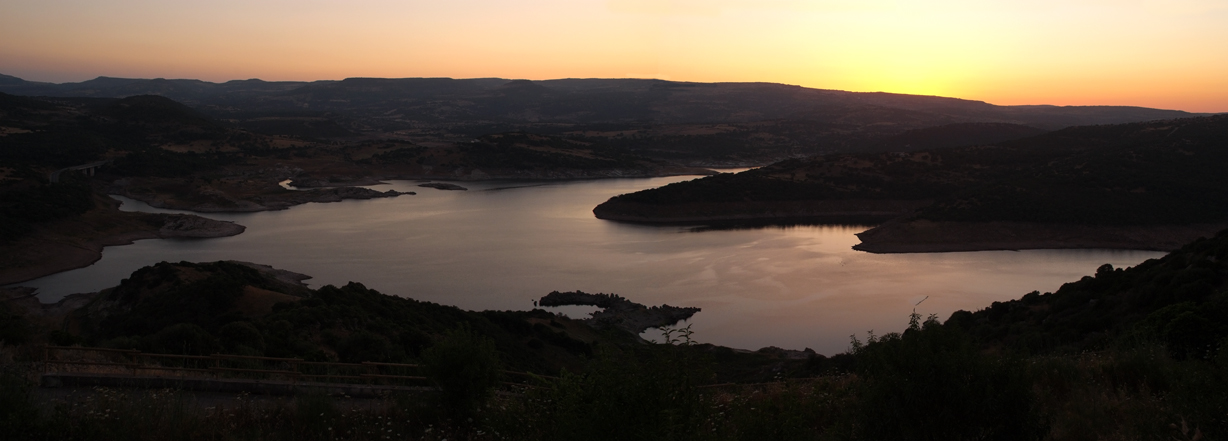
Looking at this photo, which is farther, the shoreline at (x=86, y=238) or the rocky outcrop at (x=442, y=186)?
the rocky outcrop at (x=442, y=186)

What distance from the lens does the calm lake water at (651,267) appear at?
1175 inches

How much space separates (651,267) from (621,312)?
9.42 metres

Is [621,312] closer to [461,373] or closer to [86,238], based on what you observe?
[461,373]

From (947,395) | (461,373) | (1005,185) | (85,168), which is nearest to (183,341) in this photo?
(461,373)

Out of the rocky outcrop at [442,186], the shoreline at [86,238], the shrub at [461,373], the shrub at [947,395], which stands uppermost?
the shrub at [947,395]

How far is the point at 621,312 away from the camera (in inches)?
1143

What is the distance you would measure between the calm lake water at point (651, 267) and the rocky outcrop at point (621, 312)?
2.98 ft

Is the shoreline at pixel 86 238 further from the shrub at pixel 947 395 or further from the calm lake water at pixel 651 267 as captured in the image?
the shrub at pixel 947 395

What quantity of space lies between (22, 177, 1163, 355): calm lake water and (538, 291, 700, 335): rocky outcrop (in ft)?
2.98

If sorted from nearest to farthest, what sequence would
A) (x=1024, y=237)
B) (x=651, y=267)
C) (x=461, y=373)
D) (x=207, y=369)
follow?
(x=461, y=373) → (x=207, y=369) → (x=651, y=267) → (x=1024, y=237)

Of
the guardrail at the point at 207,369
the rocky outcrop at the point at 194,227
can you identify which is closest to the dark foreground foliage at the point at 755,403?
the guardrail at the point at 207,369

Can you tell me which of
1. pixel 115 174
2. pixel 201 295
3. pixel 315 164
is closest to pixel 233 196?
pixel 115 174

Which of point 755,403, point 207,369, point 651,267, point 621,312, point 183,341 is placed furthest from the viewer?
point 651,267

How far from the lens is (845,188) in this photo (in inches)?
2435
